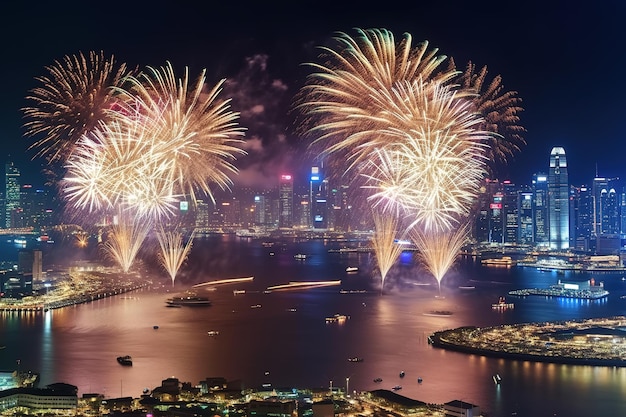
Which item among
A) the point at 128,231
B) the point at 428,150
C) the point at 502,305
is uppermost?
the point at 428,150

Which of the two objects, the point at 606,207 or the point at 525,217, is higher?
the point at 606,207

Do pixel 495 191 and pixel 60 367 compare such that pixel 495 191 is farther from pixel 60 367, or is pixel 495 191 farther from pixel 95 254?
pixel 60 367

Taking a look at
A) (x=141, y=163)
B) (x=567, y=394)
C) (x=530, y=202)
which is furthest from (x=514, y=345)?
(x=530, y=202)

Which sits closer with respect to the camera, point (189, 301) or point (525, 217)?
point (189, 301)

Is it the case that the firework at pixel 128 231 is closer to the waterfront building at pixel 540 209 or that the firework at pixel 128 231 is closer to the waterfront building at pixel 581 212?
the waterfront building at pixel 540 209

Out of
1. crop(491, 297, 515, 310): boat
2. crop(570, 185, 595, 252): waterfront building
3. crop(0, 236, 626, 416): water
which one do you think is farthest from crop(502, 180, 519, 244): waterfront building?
crop(491, 297, 515, 310): boat

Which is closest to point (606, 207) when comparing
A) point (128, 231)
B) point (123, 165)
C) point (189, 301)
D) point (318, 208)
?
point (318, 208)

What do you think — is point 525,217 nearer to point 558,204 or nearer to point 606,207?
point 558,204
